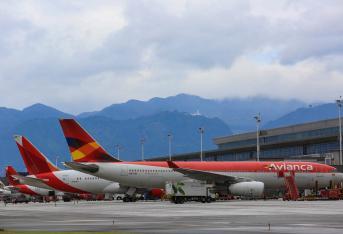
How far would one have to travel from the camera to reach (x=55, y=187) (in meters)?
87.8

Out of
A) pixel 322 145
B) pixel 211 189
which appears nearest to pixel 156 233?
pixel 211 189

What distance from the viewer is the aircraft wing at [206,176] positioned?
74938mm

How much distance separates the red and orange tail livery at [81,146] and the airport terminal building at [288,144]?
5920 cm

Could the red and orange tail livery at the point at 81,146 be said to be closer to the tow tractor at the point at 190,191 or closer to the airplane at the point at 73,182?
the tow tractor at the point at 190,191

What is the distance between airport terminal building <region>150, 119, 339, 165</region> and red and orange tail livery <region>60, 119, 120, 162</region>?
59197mm

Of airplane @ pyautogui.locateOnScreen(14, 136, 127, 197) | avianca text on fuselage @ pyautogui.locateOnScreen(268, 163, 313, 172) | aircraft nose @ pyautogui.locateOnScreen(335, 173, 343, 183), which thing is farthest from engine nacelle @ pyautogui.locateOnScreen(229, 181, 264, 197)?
airplane @ pyautogui.locateOnScreen(14, 136, 127, 197)

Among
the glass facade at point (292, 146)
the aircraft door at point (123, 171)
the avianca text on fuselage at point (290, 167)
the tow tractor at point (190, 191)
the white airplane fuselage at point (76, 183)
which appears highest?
the glass facade at point (292, 146)

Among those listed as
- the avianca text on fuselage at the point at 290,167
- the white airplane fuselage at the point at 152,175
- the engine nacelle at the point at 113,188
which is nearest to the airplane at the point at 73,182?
the engine nacelle at the point at 113,188

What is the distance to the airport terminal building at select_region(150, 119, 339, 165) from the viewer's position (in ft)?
480

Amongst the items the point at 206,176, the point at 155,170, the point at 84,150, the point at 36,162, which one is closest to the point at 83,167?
the point at 84,150

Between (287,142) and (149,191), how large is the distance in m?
72.3

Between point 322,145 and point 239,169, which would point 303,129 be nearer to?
point 322,145

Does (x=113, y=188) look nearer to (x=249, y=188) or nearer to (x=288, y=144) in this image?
(x=249, y=188)

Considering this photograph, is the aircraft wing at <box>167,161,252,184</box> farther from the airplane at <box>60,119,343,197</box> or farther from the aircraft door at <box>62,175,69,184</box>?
the aircraft door at <box>62,175,69,184</box>
